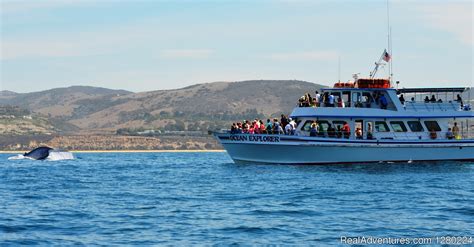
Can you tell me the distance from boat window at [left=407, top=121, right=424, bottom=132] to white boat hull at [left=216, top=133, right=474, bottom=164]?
52.9 inches

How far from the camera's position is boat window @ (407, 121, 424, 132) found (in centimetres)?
5575

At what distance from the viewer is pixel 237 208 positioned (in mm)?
29875

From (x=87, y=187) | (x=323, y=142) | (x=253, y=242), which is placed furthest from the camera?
(x=323, y=142)

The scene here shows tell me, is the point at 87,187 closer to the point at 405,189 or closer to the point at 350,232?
the point at 405,189

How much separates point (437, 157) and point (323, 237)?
34.3 m

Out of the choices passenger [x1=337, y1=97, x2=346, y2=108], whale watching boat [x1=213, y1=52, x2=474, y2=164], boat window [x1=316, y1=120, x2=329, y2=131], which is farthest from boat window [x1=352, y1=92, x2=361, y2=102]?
boat window [x1=316, y1=120, x2=329, y2=131]

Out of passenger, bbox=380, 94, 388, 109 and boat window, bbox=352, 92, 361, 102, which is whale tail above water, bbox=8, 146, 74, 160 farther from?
passenger, bbox=380, 94, 388, 109

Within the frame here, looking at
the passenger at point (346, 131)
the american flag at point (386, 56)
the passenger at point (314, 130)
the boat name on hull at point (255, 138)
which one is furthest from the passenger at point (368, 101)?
the boat name on hull at point (255, 138)

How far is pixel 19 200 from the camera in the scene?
33.6m

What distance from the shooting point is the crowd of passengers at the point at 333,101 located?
5428 cm

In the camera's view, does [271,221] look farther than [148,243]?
Yes

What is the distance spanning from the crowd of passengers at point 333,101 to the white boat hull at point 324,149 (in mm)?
2875

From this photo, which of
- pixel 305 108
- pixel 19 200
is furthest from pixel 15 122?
pixel 19 200

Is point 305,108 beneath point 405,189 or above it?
above
